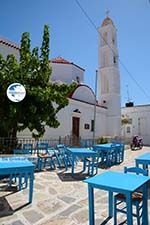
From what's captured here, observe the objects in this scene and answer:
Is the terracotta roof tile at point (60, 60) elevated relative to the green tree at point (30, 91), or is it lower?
elevated

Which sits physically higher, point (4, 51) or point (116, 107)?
point (4, 51)

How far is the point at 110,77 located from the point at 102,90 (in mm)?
1776

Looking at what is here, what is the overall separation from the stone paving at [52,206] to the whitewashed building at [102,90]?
1350 cm

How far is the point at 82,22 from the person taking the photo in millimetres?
Result: 11070

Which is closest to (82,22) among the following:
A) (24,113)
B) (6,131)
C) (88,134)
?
(24,113)

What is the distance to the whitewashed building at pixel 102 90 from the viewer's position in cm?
2086

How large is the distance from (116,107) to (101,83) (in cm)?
349

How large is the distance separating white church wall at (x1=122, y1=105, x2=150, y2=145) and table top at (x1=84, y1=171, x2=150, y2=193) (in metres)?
26.8

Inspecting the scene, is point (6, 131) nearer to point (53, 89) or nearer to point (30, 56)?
point (53, 89)

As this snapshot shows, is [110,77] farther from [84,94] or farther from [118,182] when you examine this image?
[118,182]

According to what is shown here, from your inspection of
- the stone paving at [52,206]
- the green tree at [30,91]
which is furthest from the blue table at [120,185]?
the green tree at [30,91]

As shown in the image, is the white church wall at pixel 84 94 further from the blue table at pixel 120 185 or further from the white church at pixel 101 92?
the blue table at pixel 120 185

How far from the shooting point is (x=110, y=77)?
24828mm
